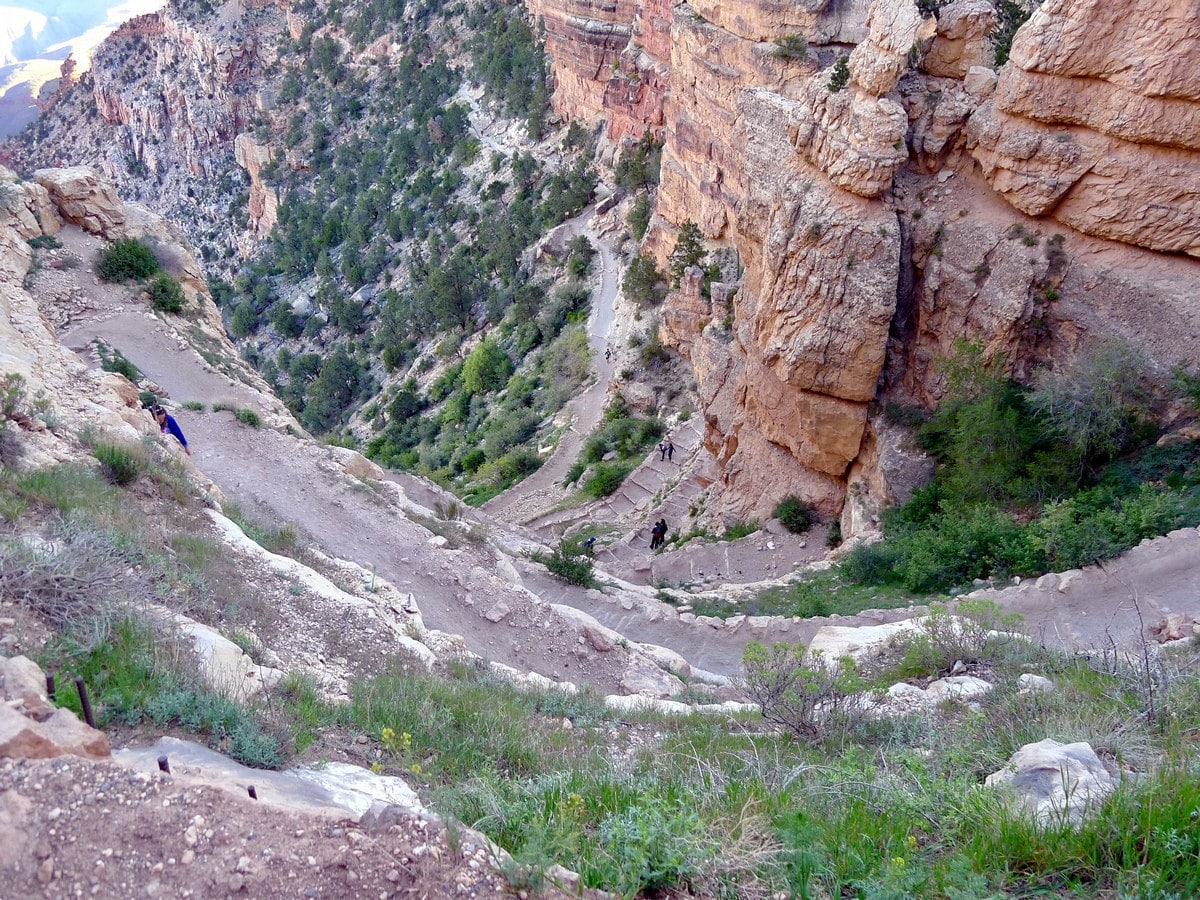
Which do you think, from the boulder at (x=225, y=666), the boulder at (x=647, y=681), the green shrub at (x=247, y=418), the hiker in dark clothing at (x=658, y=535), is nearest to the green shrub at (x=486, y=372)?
the hiker in dark clothing at (x=658, y=535)

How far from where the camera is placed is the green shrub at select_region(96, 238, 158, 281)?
58.4ft

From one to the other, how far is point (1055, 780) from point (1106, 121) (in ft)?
38.3

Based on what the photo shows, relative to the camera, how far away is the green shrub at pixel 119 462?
8.53m

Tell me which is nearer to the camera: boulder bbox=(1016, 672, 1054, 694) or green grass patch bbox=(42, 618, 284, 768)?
green grass patch bbox=(42, 618, 284, 768)

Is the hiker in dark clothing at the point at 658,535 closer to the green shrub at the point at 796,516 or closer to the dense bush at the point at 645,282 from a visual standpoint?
the green shrub at the point at 796,516

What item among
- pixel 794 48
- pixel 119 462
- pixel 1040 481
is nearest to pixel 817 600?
pixel 1040 481

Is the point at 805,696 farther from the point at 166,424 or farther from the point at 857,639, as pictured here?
the point at 166,424

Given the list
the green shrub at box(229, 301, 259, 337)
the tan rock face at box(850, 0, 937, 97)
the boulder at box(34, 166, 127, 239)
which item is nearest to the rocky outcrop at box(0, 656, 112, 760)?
the tan rock face at box(850, 0, 937, 97)

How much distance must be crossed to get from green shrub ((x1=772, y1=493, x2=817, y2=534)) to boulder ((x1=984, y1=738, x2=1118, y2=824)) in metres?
12.9

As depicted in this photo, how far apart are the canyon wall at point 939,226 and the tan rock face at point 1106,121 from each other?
3cm

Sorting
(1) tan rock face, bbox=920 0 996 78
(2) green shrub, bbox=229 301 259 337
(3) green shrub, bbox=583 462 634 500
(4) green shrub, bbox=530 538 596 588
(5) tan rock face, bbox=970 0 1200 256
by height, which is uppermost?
(1) tan rock face, bbox=920 0 996 78

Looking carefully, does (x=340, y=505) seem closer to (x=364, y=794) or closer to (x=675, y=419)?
(x=364, y=794)

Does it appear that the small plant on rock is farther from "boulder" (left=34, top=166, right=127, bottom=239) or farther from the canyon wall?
"boulder" (left=34, top=166, right=127, bottom=239)

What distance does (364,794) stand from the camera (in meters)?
4.01
